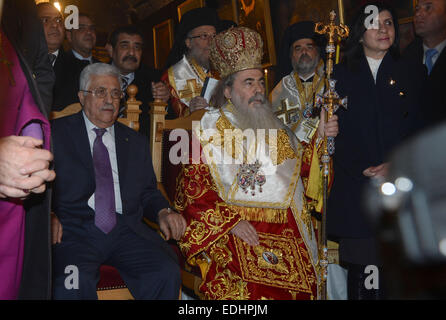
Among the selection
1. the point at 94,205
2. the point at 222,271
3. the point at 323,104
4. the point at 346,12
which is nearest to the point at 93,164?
the point at 94,205

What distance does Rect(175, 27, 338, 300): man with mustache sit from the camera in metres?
2.87

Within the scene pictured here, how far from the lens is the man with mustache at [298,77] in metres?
4.30

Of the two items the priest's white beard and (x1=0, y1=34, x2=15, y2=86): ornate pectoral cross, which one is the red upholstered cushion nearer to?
the priest's white beard

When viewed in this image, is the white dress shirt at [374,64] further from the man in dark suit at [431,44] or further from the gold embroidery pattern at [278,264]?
the gold embroidery pattern at [278,264]

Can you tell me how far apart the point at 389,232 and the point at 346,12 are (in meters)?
4.89

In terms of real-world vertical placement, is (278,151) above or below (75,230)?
above

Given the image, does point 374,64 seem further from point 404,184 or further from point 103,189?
point 404,184

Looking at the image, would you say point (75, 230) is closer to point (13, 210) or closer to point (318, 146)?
point (13, 210)

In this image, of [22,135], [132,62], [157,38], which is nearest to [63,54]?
[132,62]

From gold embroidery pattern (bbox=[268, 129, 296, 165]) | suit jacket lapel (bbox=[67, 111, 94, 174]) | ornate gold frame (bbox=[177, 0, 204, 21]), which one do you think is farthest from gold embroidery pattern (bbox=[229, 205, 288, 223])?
ornate gold frame (bbox=[177, 0, 204, 21])

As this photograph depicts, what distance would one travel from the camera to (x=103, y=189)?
10.0 ft

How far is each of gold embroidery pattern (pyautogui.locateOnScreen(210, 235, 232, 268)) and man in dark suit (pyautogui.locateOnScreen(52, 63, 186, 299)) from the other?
245mm

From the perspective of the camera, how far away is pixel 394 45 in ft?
10.6

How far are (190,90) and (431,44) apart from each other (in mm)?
2351
